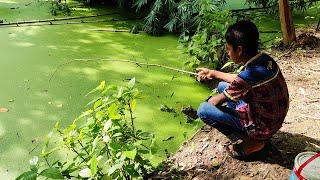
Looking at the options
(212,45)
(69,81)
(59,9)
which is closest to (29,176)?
(69,81)

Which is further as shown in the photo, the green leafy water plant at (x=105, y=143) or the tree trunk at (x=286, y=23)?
the tree trunk at (x=286, y=23)

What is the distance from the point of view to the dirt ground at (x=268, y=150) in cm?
189

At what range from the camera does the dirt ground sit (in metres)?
1.89

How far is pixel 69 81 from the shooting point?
123 inches

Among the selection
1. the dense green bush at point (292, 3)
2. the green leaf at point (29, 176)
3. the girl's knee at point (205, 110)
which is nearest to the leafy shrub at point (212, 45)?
the girl's knee at point (205, 110)

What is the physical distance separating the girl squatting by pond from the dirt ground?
81 mm

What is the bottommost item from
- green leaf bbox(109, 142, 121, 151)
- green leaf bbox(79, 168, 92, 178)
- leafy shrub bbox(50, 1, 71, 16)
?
green leaf bbox(79, 168, 92, 178)

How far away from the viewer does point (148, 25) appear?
13.8ft

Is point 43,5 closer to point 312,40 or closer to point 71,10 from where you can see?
point 71,10

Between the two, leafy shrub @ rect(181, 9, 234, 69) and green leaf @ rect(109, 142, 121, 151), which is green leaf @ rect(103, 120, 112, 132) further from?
leafy shrub @ rect(181, 9, 234, 69)

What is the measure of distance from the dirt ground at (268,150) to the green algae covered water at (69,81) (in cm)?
19

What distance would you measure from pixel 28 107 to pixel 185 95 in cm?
109

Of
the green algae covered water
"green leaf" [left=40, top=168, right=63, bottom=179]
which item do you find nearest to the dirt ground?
the green algae covered water

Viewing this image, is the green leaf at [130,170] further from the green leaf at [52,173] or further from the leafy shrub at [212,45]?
the leafy shrub at [212,45]
